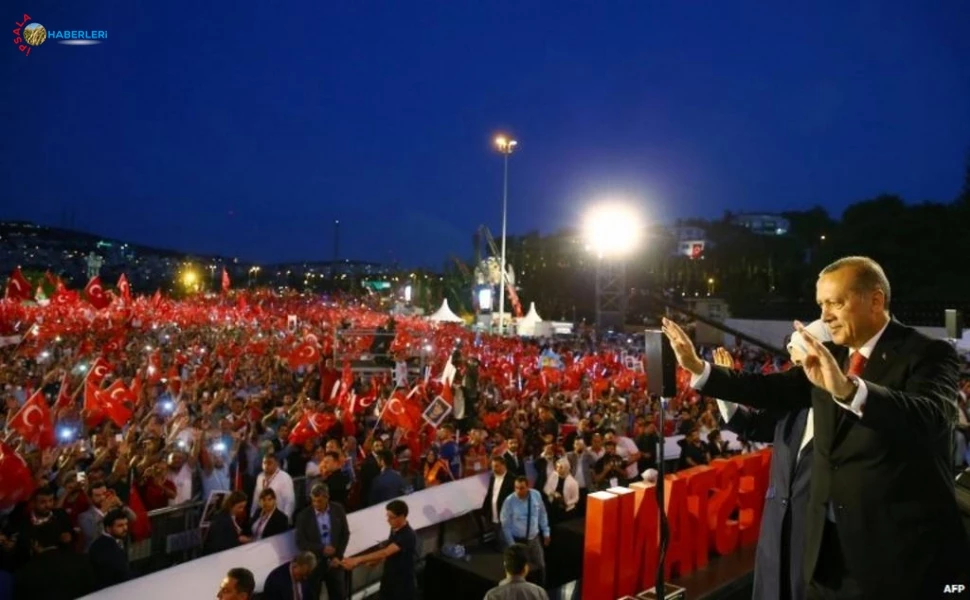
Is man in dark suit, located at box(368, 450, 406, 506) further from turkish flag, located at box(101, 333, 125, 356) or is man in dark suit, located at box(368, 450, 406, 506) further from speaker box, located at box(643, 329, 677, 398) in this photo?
turkish flag, located at box(101, 333, 125, 356)

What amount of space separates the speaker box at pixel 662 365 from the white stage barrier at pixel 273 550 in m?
4.18

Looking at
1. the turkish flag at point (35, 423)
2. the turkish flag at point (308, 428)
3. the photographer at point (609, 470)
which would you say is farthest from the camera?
the turkish flag at point (308, 428)

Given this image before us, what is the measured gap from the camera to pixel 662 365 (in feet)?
10.4

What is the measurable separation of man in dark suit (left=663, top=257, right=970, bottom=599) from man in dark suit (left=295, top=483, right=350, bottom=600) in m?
4.77

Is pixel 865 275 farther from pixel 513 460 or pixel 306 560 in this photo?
pixel 513 460

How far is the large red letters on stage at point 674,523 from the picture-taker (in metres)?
6.24

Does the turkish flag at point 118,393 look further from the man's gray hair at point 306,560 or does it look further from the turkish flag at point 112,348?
the turkish flag at point 112,348

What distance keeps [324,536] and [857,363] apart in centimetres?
514

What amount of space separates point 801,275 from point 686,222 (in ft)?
149

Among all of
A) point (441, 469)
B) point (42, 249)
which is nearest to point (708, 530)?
point (441, 469)

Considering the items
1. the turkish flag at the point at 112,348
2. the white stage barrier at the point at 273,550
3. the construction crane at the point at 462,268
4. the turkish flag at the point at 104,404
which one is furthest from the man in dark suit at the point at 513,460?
the construction crane at the point at 462,268

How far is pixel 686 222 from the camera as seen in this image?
89812mm

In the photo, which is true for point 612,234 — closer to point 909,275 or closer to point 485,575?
point 485,575

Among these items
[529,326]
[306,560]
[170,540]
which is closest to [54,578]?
[306,560]
